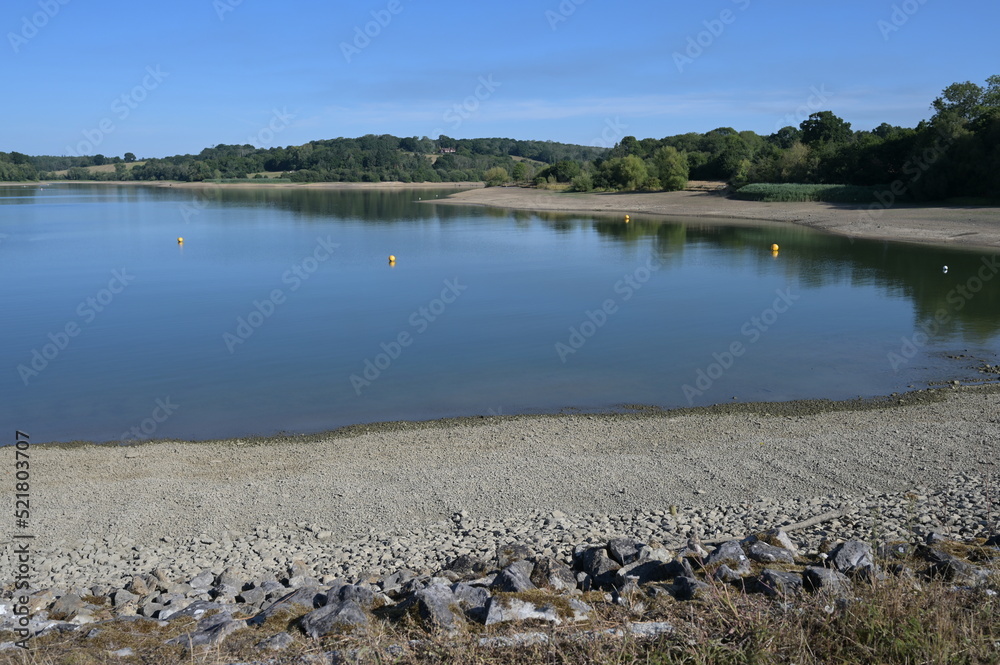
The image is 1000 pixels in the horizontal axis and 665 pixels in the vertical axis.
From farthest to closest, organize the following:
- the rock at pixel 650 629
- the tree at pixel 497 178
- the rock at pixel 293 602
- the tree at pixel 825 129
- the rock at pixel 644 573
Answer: the tree at pixel 497 178 → the tree at pixel 825 129 → the rock at pixel 644 573 → the rock at pixel 293 602 → the rock at pixel 650 629

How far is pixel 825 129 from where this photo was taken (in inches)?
2768

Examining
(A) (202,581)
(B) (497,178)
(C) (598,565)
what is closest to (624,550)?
(C) (598,565)

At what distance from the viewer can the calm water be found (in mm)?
13031

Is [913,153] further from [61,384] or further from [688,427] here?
[61,384]

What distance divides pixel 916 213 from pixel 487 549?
143ft

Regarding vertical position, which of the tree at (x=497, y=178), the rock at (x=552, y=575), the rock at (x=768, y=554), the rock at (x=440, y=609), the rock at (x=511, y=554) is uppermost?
the tree at (x=497, y=178)

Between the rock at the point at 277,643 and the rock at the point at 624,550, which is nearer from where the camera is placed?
the rock at the point at 277,643

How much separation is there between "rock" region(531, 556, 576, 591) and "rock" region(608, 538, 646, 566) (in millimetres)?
433

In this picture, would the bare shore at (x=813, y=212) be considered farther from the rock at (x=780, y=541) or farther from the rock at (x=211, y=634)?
the rock at (x=211, y=634)

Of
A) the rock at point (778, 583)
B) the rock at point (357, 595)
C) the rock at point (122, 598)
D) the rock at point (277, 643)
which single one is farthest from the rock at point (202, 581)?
the rock at point (778, 583)

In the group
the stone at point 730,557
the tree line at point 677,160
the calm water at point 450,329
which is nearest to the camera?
the stone at point 730,557

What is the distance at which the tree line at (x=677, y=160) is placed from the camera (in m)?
45.9

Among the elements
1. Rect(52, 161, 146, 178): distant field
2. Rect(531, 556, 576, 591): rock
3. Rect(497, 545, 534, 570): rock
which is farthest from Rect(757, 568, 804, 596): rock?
Rect(52, 161, 146, 178): distant field

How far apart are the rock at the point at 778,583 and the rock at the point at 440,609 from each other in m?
1.97
